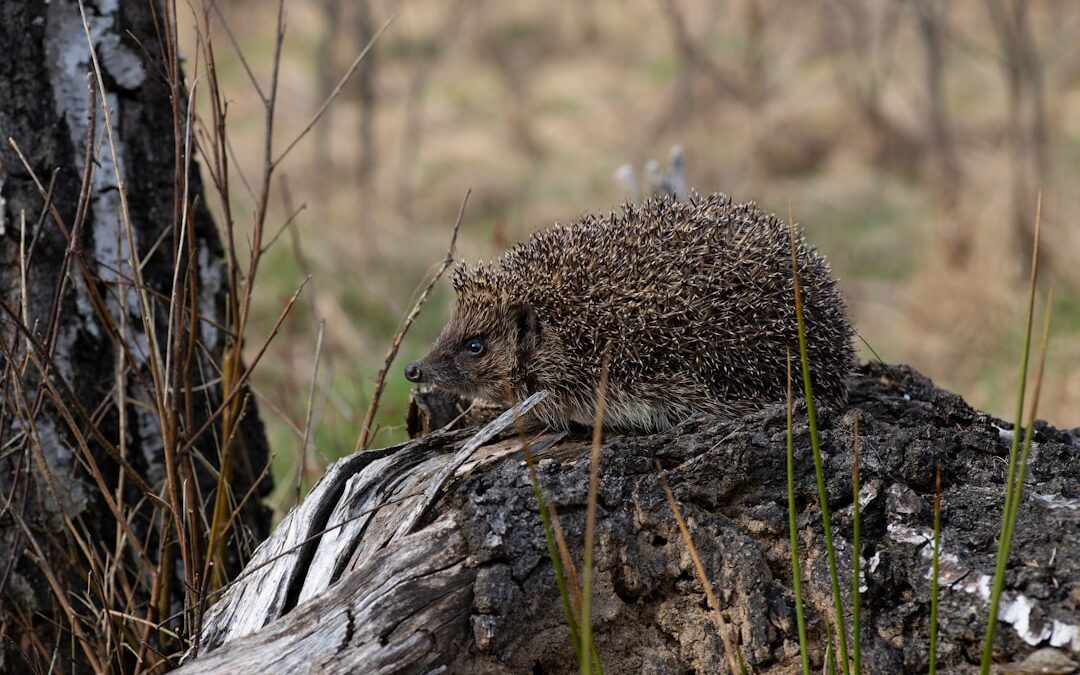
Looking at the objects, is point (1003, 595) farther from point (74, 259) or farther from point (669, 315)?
point (74, 259)

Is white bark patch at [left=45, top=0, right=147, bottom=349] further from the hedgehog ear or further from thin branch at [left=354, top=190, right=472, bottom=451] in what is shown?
the hedgehog ear

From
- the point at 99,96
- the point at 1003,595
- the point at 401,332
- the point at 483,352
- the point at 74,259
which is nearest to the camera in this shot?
the point at 1003,595

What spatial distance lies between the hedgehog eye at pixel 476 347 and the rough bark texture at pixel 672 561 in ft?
2.61

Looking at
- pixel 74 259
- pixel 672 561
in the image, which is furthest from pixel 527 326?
pixel 74 259

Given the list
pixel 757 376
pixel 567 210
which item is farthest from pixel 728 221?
pixel 567 210

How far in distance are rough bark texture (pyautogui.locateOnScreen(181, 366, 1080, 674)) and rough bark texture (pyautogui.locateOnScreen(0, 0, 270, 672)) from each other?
0.93 m

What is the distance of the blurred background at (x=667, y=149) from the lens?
8.72 m

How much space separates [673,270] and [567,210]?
33.9 feet

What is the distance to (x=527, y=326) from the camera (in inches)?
138

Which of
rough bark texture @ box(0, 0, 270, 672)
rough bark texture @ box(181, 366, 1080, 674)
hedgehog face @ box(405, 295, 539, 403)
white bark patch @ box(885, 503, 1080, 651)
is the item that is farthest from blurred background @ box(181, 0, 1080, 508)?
white bark patch @ box(885, 503, 1080, 651)

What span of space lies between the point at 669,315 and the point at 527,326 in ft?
1.89

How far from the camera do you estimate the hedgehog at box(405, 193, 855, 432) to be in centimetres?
308

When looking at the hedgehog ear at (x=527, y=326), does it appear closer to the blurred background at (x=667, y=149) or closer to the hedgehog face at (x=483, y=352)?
the hedgehog face at (x=483, y=352)

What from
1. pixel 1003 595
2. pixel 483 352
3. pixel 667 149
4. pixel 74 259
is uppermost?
pixel 667 149
